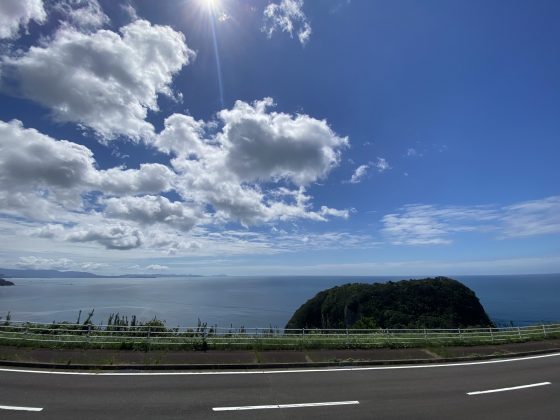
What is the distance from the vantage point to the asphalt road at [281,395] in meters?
7.53

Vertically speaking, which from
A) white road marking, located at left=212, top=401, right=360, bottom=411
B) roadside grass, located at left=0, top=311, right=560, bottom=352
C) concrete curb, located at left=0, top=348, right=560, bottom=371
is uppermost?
roadside grass, located at left=0, top=311, right=560, bottom=352

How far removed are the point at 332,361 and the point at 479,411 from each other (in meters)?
5.41

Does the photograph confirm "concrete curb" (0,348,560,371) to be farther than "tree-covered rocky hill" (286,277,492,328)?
No

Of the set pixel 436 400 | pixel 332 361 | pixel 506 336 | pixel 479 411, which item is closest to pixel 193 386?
pixel 332 361

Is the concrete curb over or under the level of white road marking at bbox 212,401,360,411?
over

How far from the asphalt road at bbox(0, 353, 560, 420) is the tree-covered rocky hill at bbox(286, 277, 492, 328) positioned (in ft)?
217

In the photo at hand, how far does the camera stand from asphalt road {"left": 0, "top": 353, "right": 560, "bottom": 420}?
7527 millimetres

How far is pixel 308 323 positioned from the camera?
101062 mm

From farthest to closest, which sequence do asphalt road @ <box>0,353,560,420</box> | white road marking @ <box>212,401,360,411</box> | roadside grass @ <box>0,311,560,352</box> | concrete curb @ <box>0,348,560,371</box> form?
roadside grass @ <box>0,311,560,352</box> < concrete curb @ <box>0,348,560,371</box> < white road marking @ <box>212,401,360,411</box> < asphalt road @ <box>0,353,560,420</box>

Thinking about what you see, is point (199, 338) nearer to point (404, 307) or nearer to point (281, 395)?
point (281, 395)

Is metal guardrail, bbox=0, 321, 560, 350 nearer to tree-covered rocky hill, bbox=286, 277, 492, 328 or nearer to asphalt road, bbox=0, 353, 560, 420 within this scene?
asphalt road, bbox=0, 353, 560, 420

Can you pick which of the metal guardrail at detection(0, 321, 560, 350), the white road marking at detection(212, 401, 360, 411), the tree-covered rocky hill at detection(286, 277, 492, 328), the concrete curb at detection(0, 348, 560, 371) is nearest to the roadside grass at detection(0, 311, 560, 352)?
the metal guardrail at detection(0, 321, 560, 350)

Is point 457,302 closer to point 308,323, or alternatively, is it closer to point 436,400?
point 308,323

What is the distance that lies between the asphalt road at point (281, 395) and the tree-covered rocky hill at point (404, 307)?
6613 cm
